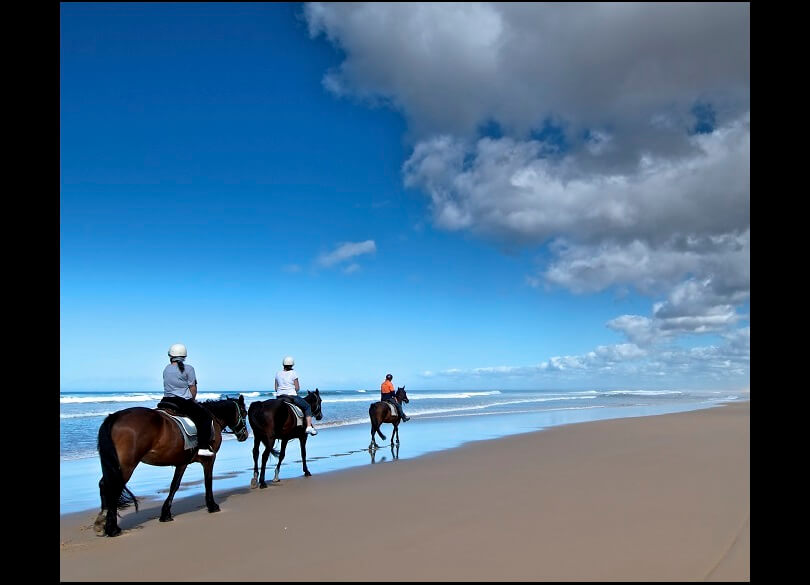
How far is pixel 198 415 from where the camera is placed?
8117 mm

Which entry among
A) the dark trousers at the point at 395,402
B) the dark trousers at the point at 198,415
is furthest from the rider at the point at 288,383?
→ the dark trousers at the point at 395,402

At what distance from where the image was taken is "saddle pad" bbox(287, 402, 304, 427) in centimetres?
1153

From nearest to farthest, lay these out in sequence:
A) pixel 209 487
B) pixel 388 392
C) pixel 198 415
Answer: pixel 209 487, pixel 198 415, pixel 388 392

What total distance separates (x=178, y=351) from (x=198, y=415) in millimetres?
1002

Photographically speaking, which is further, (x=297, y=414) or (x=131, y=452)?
(x=297, y=414)

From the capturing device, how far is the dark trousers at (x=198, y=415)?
7.93 metres

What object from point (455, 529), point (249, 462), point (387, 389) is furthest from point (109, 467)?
point (387, 389)

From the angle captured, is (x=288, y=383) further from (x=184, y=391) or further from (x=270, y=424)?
(x=184, y=391)

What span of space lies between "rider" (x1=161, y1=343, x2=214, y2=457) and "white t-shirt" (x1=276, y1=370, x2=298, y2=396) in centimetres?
340

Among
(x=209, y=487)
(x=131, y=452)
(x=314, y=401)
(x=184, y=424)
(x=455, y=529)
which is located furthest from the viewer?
(x=314, y=401)

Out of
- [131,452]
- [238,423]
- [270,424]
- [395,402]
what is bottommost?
[395,402]

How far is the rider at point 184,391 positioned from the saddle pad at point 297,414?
10.8 feet
